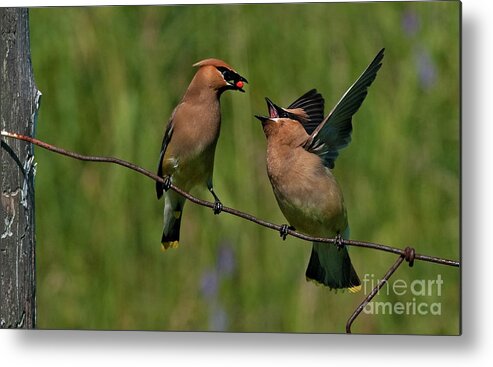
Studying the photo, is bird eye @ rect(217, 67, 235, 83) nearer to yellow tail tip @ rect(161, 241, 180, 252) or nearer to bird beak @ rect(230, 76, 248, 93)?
bird beak @ rect(230, 76, 248, 93)

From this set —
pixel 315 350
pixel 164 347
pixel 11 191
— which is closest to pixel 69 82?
pixel 11 191

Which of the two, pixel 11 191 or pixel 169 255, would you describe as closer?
pixel 11 191

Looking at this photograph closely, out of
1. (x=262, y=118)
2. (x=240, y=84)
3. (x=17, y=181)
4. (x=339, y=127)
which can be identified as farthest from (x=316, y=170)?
(x=17, y=181)

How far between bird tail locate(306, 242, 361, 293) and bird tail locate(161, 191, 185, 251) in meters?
0.40

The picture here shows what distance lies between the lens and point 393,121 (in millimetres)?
3189

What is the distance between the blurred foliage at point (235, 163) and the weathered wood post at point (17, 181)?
0.98 feet

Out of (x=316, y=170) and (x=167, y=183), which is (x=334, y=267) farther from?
(x=167, y=183)

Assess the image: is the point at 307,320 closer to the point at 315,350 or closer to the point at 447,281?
the point at 315,350

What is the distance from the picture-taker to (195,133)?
321 centimetres

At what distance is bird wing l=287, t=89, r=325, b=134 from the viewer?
3.11m

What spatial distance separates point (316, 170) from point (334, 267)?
0.28m

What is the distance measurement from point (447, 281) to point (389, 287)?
6.2 inches

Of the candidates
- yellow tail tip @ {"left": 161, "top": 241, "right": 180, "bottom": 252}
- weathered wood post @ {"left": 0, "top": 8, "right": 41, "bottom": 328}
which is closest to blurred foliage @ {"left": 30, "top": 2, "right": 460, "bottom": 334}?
yellow tail tip @ {"left": 161, "top": 241, "right": 180, "bottom": 252}

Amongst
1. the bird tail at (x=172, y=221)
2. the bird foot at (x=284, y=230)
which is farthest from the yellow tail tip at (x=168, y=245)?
the bird foot at (x=284, y=230)
